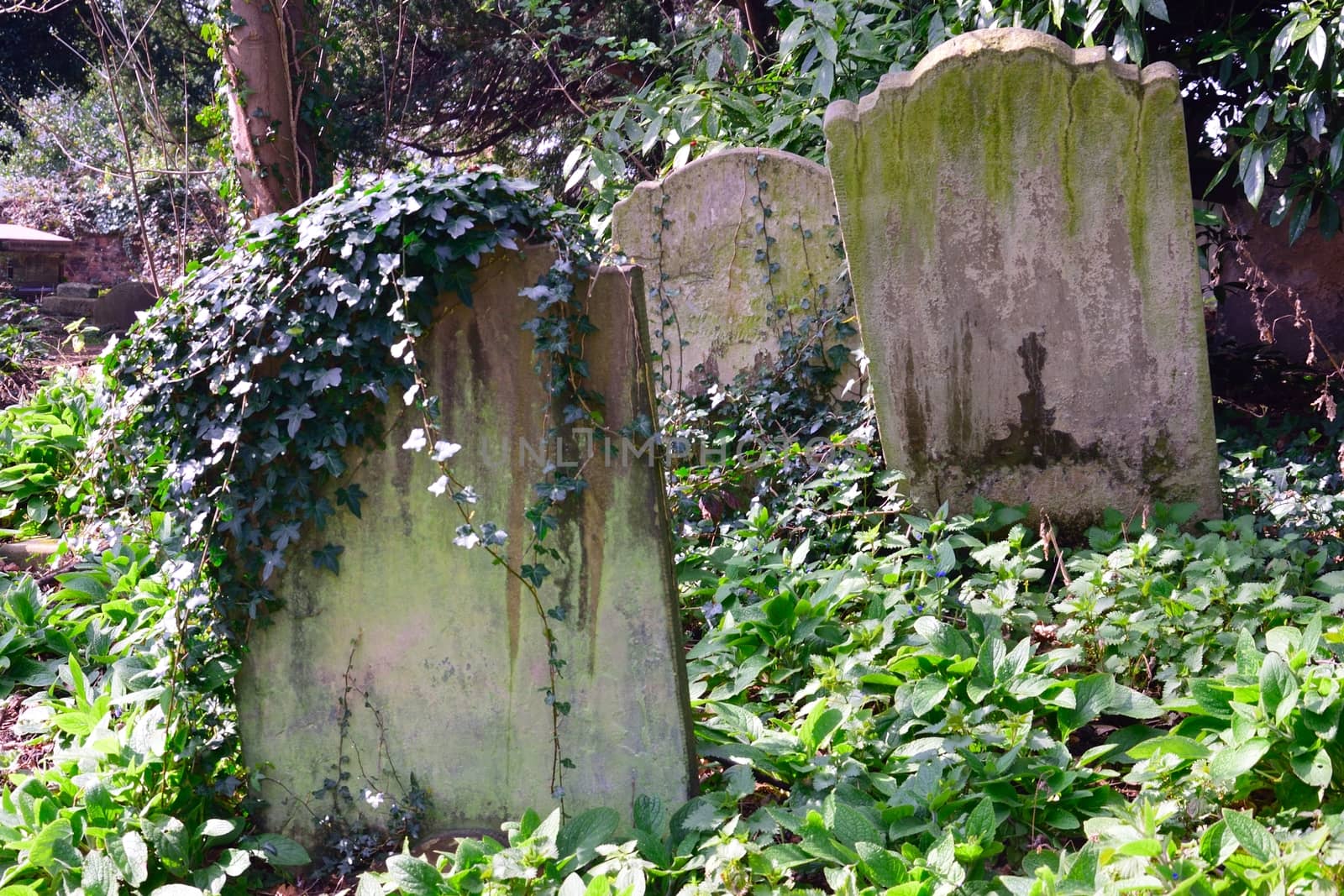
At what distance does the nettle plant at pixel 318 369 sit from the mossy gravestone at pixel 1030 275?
161 cm

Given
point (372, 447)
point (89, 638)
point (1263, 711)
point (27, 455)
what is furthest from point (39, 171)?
point (1263, 711)

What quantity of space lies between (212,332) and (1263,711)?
239 cm

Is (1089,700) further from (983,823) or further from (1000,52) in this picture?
(1000,52)

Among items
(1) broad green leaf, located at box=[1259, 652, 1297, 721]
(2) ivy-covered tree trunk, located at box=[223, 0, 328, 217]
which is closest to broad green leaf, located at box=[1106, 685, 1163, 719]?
(1) broad green leaf, located at box=[1259, 652, 1297, 721]

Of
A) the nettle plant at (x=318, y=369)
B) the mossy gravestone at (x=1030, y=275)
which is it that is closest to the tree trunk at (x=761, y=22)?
the mossy gravestone at (x=1030, y=275)

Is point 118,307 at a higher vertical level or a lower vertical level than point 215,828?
higher

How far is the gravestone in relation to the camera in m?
4.59

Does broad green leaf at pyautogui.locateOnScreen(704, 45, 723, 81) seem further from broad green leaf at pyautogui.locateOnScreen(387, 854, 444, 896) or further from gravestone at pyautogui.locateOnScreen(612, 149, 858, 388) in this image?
broad green leaf at pyautogui.locateOnScreen(387, 854, 444, 896)

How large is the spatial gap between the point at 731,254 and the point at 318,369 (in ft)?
8.66

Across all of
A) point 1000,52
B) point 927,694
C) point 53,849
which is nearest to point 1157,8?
point 1000,52

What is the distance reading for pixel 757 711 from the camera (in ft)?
9.37

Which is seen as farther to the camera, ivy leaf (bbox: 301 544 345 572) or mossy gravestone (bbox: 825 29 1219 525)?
mossy gravestone (bbox: 825 29 1219 525)

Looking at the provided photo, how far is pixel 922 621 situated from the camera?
2.75 meters

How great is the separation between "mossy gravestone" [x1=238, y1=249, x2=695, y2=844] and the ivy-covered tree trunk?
106 inches
